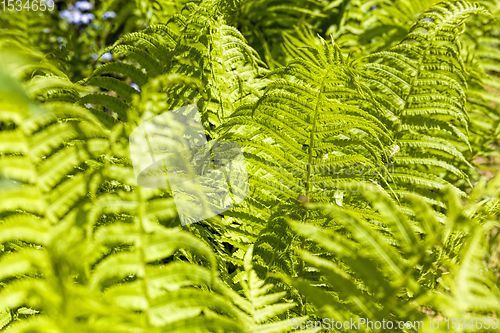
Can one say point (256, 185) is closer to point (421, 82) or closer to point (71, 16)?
point (421, 82)

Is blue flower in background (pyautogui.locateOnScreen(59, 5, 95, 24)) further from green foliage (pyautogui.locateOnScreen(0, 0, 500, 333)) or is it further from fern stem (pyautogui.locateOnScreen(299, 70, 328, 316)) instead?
fern stem (pyautogui.locateOnScreen(299, 70, 328, 316))

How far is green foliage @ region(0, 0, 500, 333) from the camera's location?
1.36 feet

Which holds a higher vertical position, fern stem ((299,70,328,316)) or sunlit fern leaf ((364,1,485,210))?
sunlit fern leaf ((364,1,485,210))

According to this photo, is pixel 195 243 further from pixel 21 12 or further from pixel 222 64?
pixel 21 12

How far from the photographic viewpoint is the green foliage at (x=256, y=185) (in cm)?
41

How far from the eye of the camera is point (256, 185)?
93 cm

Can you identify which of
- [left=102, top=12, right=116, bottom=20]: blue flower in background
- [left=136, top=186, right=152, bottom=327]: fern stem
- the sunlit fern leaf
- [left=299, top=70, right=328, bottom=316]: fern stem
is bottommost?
[left=136, top=186, right=152, bottom=327]: fern stem

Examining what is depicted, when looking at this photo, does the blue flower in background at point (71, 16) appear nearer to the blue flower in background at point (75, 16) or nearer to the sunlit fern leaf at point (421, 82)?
the blue flower in background at point (75, 16)

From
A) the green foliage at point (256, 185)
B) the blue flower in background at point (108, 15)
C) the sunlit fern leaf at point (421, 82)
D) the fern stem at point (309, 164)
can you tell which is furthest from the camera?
the blue flower in background at point (108, 15)

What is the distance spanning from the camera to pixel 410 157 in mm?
1068

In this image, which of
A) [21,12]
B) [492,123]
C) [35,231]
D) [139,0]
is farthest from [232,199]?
[21,12]

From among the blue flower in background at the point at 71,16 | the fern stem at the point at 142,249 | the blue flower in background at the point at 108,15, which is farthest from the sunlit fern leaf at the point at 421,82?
the blue flower in background at the point at 71,16

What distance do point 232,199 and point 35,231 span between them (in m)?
0.57

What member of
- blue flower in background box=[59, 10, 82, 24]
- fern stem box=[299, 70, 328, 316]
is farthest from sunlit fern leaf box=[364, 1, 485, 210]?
blue flower in background box=[59, 10, 82, 24]
